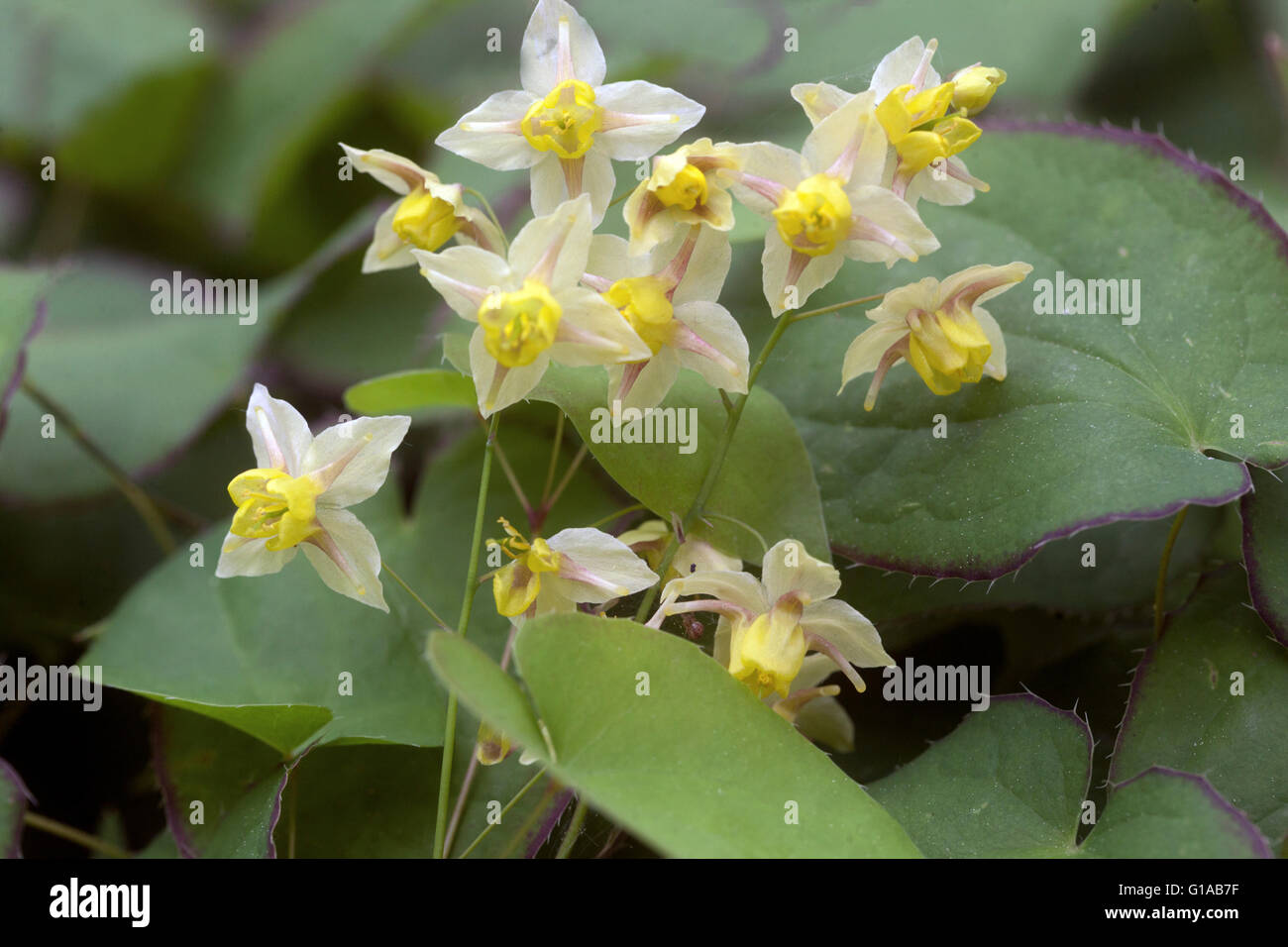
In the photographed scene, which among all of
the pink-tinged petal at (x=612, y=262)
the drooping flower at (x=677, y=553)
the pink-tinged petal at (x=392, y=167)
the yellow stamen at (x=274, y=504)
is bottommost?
the drooping flower at (x=677, y=553)

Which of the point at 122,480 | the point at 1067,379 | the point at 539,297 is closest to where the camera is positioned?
the point at 539,297

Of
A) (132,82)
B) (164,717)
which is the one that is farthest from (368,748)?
(132,82)

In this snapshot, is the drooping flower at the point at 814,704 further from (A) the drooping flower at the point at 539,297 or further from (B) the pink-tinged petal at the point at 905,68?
(B) the pink-tinged petal at the point at 905,68

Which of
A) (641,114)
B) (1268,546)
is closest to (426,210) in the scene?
(641,114)

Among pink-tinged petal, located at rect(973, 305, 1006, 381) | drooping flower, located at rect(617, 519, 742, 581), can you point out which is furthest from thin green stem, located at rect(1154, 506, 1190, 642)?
drooping flower, located at rect(617, 519, 742, 581)

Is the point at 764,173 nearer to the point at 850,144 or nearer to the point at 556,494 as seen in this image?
the point at 850,144

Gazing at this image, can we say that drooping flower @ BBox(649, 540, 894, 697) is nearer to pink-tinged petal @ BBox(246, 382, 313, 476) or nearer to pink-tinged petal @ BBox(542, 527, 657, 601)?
pink-tinged petal @ BBox(542, 527, 657, 601)

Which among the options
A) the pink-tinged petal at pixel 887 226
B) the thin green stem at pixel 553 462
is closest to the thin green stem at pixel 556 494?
the thin green stem at pixel 553 462
